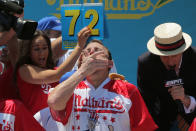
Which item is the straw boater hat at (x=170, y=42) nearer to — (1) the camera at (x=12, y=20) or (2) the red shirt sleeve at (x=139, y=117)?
(2) the red shirt sleeve at (x=139, y=117)

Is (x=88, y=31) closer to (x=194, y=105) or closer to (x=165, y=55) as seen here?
(x=165, y=55)

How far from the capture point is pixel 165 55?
2.41 metres

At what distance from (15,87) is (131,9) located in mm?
2337

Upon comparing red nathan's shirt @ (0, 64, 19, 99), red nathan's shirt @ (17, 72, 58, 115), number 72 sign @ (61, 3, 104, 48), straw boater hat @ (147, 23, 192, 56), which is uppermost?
number 72 sign @ (61, 3, 104, 48)

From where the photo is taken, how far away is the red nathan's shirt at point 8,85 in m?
2.36

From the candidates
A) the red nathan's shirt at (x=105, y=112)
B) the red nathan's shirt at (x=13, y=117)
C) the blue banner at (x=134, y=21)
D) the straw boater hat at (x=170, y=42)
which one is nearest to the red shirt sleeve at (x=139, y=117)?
the red nathan's shirt at (x=105, y=112)

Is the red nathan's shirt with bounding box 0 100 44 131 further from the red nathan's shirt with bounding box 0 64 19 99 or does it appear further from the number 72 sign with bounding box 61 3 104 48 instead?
the number 72 sign with bounding box 61 3 104 48

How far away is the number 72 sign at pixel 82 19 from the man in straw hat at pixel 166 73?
443 millimetres

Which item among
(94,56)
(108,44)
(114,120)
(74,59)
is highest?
(94,56)

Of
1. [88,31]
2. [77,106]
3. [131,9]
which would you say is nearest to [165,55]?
[88,31]

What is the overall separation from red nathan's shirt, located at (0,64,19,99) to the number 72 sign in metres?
0.51

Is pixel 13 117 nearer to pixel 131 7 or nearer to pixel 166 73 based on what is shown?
pixel 166 73

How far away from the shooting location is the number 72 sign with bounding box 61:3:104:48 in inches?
97.6

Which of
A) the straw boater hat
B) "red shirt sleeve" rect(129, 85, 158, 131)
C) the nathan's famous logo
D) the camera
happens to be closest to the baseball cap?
the nathan's famous logo
